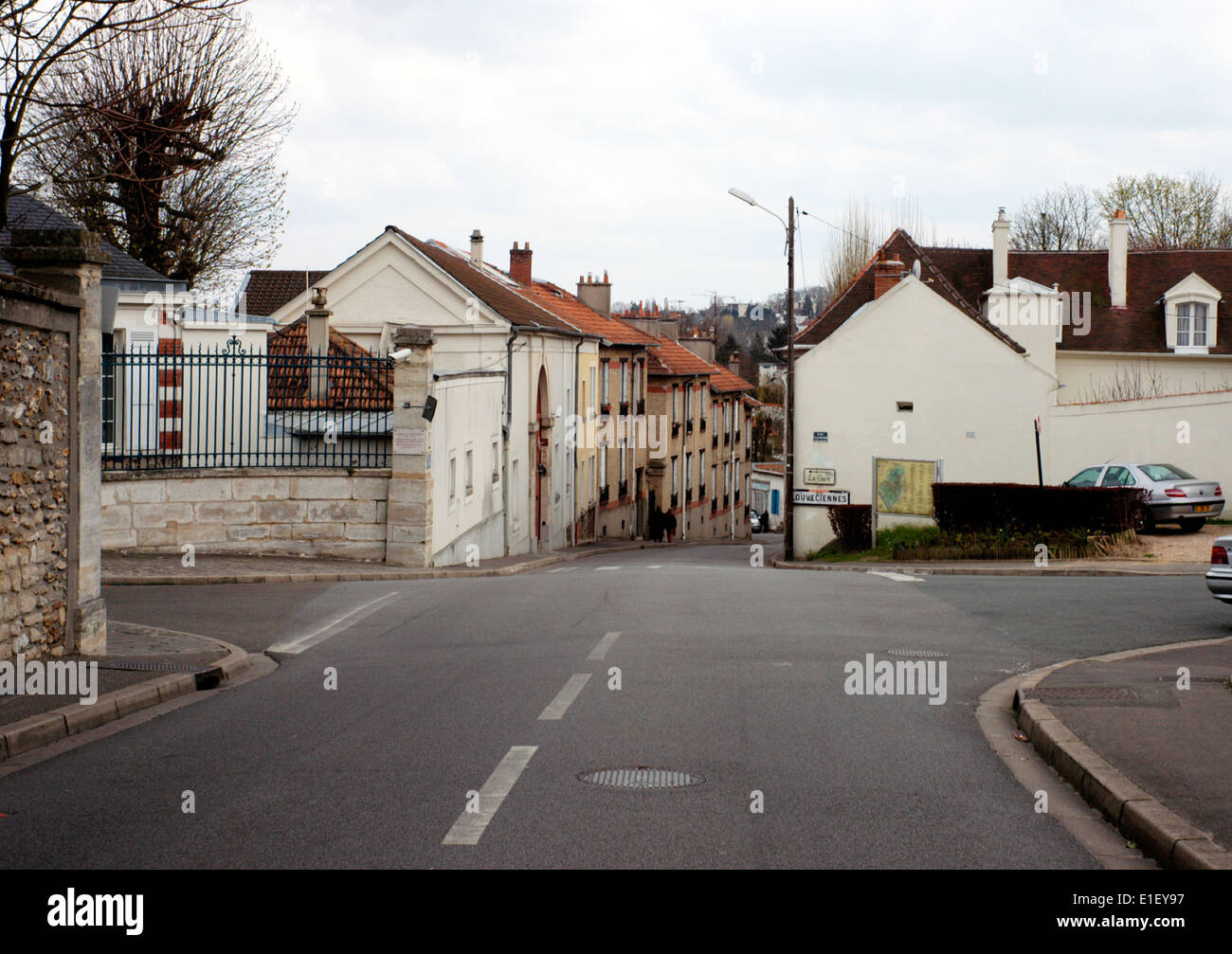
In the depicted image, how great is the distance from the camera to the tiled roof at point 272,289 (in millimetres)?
54906

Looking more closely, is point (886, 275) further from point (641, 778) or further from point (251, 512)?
point (641, 778)

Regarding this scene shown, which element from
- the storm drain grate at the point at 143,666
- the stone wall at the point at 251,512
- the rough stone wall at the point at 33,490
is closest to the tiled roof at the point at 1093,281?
the stone wall at the point at 251,512

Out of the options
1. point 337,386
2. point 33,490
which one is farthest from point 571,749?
point 337,386

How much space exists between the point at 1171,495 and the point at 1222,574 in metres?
14.8

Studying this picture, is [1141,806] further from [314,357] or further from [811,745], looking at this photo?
[314,357]

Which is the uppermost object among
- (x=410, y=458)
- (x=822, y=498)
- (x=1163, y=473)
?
(x=410, y=458)

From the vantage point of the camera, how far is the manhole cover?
6.87m

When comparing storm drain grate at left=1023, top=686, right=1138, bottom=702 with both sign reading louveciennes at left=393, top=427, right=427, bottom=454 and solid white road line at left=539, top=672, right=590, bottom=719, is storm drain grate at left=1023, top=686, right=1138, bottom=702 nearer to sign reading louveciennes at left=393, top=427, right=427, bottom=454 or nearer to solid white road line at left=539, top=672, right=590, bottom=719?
solid white road line at left=539, top=672, right=590, bottom=719

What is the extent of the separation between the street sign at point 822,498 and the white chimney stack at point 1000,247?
1157cm

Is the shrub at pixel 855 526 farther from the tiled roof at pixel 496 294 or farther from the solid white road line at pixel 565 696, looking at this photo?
the solid white road line at pixel 565 696

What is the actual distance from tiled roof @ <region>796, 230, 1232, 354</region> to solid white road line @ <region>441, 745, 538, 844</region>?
33.6m

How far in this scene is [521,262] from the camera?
49.7 meters

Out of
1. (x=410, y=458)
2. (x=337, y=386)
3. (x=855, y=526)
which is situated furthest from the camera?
(x=855, y=526)
